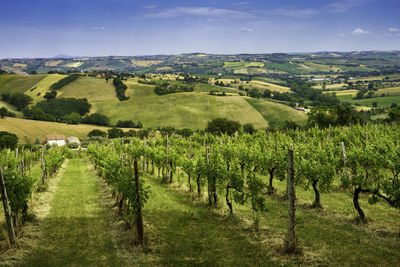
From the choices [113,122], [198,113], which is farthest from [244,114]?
[113,122]

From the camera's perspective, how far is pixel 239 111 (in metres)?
95.0

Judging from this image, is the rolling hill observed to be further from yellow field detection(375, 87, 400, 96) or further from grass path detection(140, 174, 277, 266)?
grass path detection(140, 174, 277, 266)

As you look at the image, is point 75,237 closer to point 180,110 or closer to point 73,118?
point 180,110

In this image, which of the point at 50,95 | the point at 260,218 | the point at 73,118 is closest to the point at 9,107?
the point at 50,95

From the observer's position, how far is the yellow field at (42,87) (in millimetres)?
116113

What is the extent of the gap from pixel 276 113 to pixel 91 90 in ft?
260

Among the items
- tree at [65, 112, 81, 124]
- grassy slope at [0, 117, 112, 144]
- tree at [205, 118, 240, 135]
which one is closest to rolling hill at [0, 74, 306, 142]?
grassy slope at [0, 117, 112, 144]

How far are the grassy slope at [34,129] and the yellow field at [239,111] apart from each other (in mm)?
43093

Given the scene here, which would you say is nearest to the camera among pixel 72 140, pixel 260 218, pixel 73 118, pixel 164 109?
pixel 260 218

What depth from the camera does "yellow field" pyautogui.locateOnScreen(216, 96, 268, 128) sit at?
87.4 meters

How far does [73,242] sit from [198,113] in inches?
3327

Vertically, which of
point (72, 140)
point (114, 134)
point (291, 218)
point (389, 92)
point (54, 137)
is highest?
point (291, 218)

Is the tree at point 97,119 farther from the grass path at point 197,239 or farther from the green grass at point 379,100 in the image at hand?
the green grass at point 379,100

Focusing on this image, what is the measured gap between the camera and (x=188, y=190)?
17312 mm
